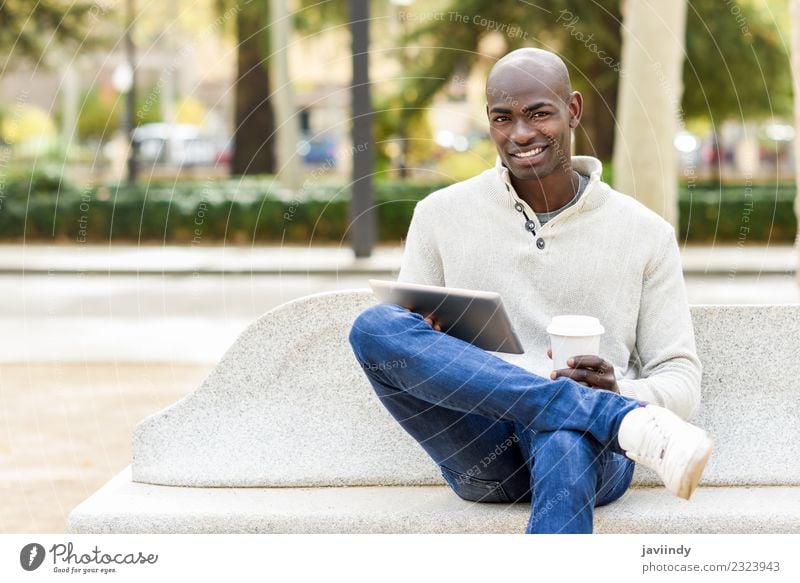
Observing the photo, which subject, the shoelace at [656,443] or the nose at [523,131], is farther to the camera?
the nose at [523,131]

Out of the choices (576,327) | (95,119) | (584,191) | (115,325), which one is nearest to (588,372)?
(576,327)

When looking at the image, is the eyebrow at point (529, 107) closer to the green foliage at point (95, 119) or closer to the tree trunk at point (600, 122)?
the tree trunk at point (600, 122)

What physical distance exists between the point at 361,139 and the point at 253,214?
3.97 m

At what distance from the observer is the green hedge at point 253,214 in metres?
17.1

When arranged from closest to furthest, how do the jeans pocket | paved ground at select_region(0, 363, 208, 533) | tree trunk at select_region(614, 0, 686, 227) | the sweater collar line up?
1. the jeans pocket
2. the sweater collar
3. paved ground at select_region(0, 363, 208, 533)
4. tree trunk at select_region(614, 0, 686, 227)

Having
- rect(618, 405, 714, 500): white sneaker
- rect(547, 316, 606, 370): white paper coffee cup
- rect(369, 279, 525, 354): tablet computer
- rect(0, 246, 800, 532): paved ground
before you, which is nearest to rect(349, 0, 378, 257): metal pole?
rect(0, 246, 800, 532): paved ground

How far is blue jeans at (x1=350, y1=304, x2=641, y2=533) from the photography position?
113 inches

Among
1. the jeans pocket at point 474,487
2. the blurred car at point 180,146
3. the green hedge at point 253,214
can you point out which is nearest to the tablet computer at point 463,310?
the jeans pocket at point 474,487

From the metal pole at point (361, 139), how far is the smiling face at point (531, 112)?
10116mm

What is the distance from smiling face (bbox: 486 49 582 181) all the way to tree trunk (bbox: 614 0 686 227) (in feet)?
23.0

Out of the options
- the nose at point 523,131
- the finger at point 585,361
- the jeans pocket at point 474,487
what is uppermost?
the nose at point 523,131

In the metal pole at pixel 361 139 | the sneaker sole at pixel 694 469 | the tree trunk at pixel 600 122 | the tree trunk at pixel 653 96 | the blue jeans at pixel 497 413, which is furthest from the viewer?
the tree trunk at pixel 600 122

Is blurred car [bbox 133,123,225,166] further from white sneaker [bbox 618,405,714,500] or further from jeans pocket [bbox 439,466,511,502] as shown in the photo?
white sneaker [bbox 618,405,714,500]

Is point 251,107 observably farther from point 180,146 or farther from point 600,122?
point 180,146
